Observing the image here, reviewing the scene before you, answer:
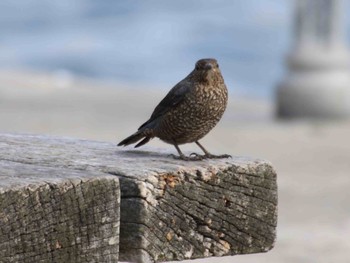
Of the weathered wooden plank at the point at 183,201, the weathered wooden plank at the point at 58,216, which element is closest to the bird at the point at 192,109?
the weathered wooden plank at the point at 183,201

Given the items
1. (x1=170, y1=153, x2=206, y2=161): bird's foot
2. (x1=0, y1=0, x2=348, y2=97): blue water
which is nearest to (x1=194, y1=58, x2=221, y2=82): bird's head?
(x1=170, y1=153, x2=206, y2=161): bird's foot

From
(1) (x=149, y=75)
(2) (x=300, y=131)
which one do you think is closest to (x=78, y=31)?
(1) (x=149, y=75)

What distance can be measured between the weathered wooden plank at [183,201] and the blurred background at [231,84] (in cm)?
427

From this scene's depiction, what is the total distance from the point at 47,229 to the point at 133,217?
0.25 meters

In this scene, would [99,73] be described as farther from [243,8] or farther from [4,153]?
[4,153]

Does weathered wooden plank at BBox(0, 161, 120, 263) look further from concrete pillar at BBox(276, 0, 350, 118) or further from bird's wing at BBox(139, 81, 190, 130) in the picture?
concrete pillar at BBox(276, 0, 350, 118)

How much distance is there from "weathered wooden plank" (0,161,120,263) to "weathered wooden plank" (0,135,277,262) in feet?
0.25

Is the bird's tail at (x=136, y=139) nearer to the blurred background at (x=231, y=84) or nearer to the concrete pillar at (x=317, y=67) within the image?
the blurred background at (x=231, y=84)

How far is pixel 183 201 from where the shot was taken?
2768 mm

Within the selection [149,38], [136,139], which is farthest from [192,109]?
[149,38]

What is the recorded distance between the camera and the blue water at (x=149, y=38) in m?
29.1

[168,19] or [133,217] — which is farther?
[168,19]

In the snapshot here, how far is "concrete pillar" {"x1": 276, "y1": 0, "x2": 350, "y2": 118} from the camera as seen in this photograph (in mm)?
15102

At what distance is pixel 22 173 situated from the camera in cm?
260
